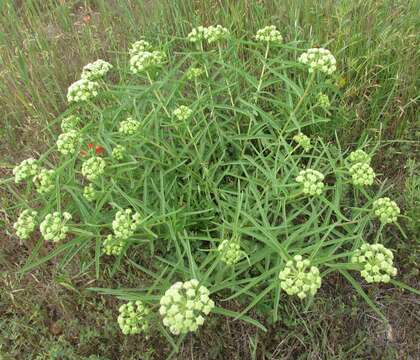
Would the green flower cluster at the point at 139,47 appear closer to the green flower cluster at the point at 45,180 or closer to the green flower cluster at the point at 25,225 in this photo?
the green flower cluster at the point at 45,180

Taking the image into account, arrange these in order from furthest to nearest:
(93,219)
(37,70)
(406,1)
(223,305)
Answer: (37,70), (406,1), (223,305), (93,219)

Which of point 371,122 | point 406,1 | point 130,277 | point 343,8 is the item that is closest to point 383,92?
point 371,122

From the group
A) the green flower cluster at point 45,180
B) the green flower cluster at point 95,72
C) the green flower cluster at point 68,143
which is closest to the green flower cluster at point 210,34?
the green flower cluster at point 95,72

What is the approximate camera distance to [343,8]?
12.1 feet

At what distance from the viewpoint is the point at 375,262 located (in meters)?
2.23

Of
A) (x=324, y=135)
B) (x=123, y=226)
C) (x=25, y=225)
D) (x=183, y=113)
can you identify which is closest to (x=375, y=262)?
(x=123, y=226)

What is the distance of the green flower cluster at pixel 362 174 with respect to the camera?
2.62 metres

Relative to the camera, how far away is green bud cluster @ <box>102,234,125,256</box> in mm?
2723

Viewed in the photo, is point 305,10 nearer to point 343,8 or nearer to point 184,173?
point 343,8

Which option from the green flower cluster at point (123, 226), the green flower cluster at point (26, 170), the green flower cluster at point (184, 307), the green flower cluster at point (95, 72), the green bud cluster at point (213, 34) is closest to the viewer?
the green flower cluster at point (184, 307)

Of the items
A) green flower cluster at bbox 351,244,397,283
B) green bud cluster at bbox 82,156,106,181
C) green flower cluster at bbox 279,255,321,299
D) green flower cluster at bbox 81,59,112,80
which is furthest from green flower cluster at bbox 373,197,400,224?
green flower cluster at bbox 81,59,112,80

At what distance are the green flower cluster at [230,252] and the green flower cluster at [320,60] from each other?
1242mm

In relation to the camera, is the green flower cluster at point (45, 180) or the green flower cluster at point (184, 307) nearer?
the green flower cluster at point (184, 307)

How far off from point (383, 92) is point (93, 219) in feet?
9.12
